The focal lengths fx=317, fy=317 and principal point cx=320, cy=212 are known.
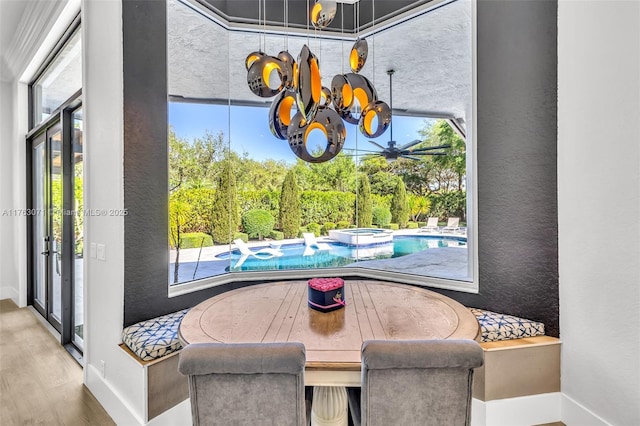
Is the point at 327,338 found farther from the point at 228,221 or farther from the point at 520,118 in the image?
the point at 520,118

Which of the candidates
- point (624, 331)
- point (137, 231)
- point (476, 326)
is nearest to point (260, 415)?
point (476, 326)

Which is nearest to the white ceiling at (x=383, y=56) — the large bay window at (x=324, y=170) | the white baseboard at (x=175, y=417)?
the large bay window at (x=324, y=170)

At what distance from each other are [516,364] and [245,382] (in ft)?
5.91

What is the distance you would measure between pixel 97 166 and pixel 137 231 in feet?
1.87

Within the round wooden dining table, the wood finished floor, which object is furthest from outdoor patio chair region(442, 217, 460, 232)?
the wood finished floor

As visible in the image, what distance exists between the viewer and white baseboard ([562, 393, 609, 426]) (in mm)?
1827

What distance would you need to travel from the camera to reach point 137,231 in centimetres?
215

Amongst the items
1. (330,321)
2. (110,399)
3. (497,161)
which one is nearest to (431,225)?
(497,161)

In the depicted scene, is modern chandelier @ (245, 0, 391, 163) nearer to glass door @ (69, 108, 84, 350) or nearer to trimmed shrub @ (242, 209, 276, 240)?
trimmed shrub @ (242, 209, 276, 240)

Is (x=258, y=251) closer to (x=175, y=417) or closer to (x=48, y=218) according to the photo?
(x=175, y=417)

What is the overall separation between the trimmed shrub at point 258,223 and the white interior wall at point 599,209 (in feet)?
7.61

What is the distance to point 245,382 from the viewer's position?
1.04 m

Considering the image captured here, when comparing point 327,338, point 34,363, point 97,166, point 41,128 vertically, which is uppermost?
point 41,128

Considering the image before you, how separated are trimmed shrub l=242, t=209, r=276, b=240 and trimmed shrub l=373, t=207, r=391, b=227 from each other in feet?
3.31
